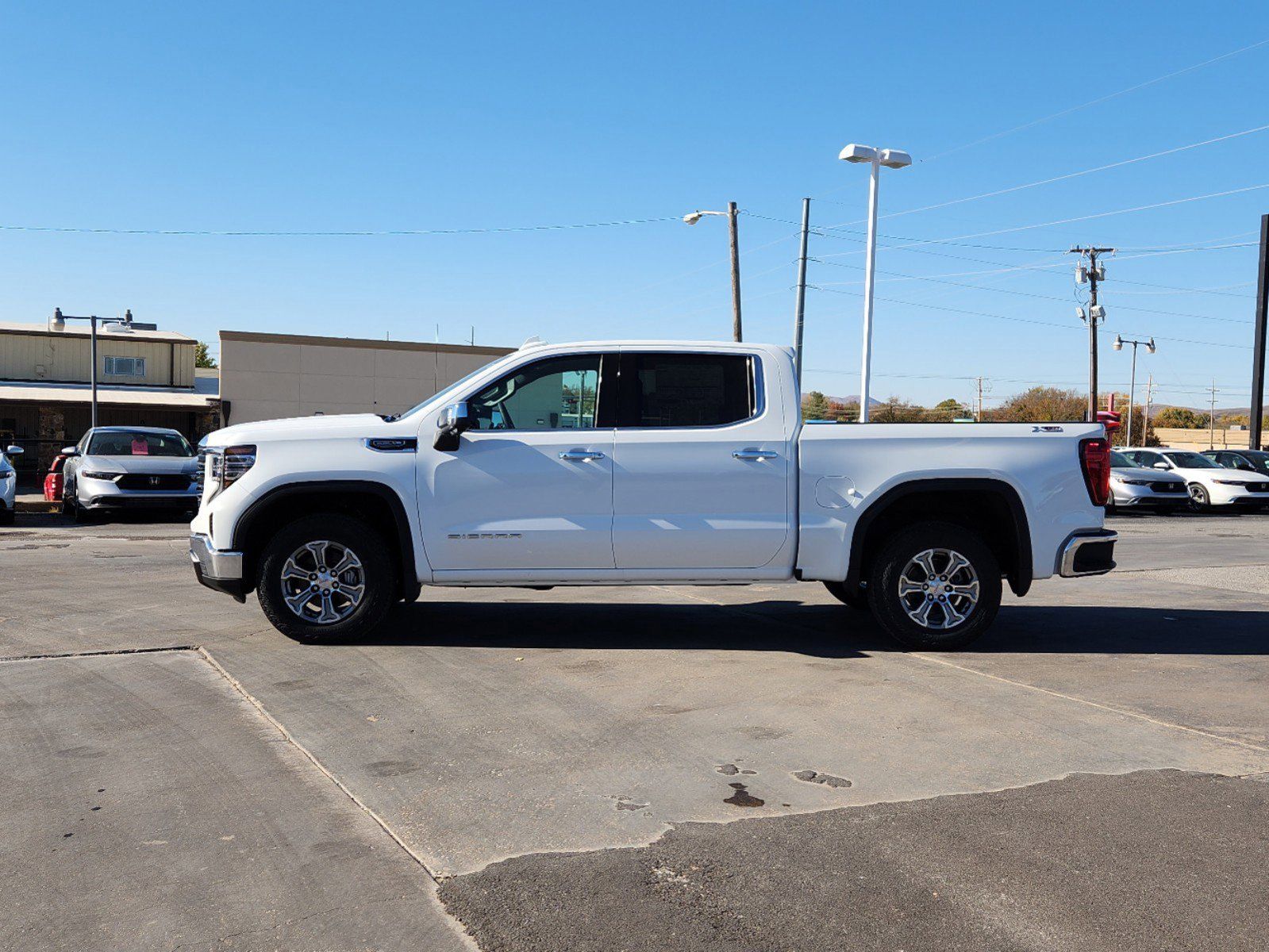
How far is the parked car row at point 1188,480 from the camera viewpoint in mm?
25984

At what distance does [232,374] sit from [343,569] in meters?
31.7

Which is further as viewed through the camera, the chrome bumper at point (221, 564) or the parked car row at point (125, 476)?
the parked car row at point (125, 476)

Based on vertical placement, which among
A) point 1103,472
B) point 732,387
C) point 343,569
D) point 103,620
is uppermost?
point 732,387

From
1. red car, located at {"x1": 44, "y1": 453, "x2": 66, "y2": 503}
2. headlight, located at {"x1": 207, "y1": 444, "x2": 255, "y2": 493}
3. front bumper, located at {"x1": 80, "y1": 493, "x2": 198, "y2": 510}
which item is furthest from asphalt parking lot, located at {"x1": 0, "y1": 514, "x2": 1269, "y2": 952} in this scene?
red car, located at {"x1": 44, "y1": 453, "x2": 66, "y2": 503}

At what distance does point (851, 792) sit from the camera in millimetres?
4543

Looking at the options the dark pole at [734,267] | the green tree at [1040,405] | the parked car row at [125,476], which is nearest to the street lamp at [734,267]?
the dark pole at [734,267]

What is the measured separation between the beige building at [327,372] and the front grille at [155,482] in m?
17.6

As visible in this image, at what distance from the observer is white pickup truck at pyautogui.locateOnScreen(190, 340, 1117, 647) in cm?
739

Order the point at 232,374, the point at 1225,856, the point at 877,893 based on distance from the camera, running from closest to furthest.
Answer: the point at 877,893
the point at 1225,856
the point at 232,374

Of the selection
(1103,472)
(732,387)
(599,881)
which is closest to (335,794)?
(599,881)

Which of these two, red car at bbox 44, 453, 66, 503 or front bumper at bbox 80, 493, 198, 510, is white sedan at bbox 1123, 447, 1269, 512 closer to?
front bumper at bbox 80, 493, 198, 510

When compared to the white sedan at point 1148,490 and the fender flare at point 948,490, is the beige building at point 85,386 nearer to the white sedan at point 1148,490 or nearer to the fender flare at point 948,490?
the white sedan at point 1148,490

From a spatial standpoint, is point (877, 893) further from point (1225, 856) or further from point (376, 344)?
point (376, 344)

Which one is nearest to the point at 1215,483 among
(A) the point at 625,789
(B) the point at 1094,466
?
(B) the point at 1094,466
